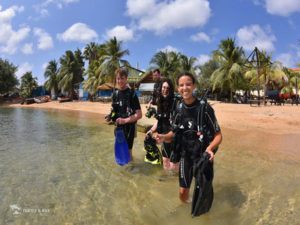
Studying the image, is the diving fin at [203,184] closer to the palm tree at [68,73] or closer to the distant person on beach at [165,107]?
the distant person on beach at [165,107]

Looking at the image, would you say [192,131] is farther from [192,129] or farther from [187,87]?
[187,87]

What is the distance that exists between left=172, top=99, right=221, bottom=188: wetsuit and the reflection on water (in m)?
0.69

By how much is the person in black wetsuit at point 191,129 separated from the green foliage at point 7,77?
44.4 metres

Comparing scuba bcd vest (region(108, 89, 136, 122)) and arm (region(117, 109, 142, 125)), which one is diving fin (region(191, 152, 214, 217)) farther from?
scuba bcd vest (region(108, 89, 136, 122))

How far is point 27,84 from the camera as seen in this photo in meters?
45.1

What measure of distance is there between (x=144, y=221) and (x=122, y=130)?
68.9 inches

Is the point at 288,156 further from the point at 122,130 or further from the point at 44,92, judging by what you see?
the point at 44,92

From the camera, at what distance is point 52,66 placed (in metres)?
47.6

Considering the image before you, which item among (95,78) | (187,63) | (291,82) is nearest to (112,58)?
(95,78)

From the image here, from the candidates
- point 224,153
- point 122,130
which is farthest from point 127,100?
point 224,153

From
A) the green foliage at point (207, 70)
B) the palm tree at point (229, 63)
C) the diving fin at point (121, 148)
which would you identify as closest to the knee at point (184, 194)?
the diving fin at point (121, 148)

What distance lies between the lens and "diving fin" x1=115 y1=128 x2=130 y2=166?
370cm

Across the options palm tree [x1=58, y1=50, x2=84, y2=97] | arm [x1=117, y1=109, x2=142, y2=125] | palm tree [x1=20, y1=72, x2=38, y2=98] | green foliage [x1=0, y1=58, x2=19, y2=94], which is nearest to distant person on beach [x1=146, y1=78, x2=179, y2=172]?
arm [x1=117, y1=109, x2=142, y2=125]

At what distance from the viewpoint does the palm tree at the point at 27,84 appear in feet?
144
